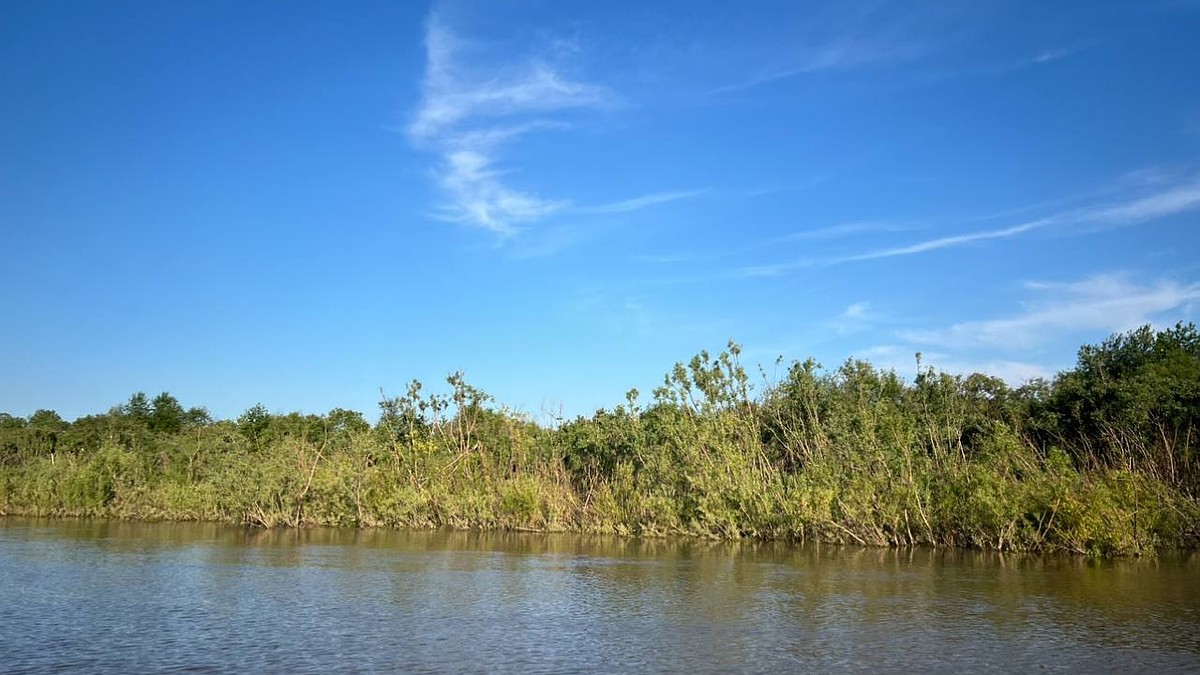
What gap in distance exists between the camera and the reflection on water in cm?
1047

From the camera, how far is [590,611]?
13.9 m

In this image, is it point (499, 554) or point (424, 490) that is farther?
point (424, 490)

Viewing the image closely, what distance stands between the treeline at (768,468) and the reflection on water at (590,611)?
198 cm

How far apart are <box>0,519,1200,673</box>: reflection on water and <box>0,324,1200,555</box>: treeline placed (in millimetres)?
1979

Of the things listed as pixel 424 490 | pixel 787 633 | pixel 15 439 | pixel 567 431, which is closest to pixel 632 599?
pixel 787 633

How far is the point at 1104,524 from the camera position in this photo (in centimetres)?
2212

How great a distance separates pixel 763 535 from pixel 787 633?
54.0 feet

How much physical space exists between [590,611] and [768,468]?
54.6ft

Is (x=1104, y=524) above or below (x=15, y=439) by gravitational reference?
below

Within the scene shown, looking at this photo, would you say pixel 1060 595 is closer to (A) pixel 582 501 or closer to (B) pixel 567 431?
(A) pixel 582 501

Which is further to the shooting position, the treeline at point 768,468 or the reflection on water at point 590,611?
the treeline at point 768,468

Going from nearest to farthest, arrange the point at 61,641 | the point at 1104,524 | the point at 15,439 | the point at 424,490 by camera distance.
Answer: the point at 61,641, the point at 1104,524, the point at 424,490, the point at 15,439

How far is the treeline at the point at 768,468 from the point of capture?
23.6 metres

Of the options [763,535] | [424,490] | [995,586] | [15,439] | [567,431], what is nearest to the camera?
[995,586]
